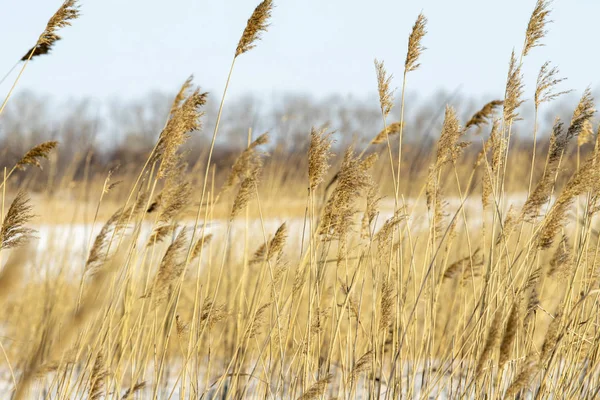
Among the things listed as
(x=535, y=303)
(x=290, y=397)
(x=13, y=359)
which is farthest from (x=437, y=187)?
(x=13, y=359)

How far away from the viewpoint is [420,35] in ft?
7.07

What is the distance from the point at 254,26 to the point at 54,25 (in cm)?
60

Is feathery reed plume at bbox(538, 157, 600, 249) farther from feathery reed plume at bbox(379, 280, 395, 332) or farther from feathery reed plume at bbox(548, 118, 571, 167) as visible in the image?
feathery reed plume at bbox(379, 280, 395, 332)

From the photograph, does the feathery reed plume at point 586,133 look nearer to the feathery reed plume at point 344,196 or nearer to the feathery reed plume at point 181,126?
the feathery reed plume at point 344,196

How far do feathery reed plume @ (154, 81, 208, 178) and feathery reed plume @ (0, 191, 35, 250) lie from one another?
38 cm

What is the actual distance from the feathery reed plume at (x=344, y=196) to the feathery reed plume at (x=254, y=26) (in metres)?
0.41

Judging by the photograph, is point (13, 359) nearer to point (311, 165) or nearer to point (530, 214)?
point (311, 165)

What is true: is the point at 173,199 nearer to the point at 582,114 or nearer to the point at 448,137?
the point at 448,137

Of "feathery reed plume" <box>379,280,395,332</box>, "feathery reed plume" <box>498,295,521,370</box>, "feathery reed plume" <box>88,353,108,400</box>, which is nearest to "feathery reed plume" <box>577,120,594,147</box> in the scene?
"feathery reed plume" <box>379,280,395,332</box>

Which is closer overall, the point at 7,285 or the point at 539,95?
the point at 7,285

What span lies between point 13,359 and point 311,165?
283cm

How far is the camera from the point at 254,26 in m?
1.98

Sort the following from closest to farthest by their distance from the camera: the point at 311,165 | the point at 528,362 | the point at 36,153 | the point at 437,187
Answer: the point at 528,362 → the point at 311,165 → the point at 36,153 → the point at 437,187

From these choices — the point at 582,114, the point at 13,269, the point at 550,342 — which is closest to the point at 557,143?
the point at 582,114
